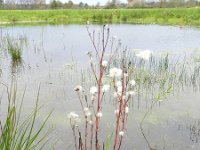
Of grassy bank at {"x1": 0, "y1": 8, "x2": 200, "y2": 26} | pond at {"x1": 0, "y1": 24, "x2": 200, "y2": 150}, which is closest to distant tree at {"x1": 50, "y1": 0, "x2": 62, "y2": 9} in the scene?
grassy bank at {"x1": 0, "y1": 8, "x2": 200, "y2": 26}

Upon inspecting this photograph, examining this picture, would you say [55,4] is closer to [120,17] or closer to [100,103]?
[120,17]

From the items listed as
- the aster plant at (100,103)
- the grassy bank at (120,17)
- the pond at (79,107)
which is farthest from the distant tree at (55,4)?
the aster plant at (100,103)

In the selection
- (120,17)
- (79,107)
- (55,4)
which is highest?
(55,4)

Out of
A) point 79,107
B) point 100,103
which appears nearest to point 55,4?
point 79,107

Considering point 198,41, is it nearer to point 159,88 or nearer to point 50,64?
point 50,64

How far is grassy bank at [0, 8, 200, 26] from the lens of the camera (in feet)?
86.6

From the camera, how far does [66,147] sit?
4.38 m

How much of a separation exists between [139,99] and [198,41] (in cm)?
884

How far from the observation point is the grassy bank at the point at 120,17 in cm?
2640

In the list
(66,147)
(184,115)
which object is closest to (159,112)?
(184,115)

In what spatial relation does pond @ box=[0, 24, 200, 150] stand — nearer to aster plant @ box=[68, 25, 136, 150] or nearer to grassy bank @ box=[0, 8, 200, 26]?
aster plant @ box=[68, 25, 136, 150]

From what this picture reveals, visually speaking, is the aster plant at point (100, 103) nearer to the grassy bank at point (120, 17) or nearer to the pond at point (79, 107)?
the pond at point (79, 107)

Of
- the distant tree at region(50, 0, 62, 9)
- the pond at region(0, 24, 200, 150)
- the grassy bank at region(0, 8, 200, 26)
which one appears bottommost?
the pond at region(0, 24, 200, 150)

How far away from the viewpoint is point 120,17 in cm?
3134
